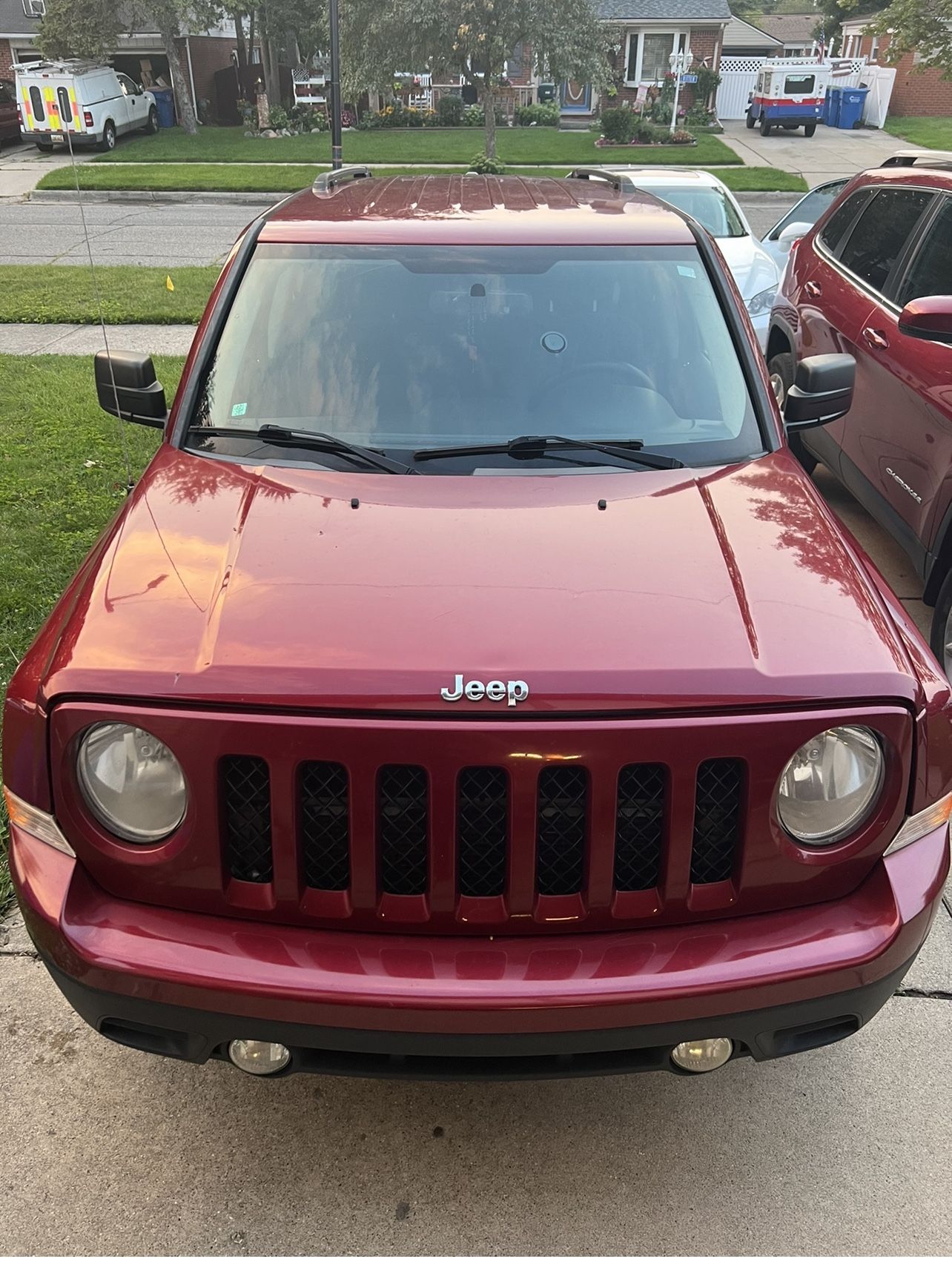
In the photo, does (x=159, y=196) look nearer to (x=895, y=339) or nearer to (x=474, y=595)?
(x=895, y=339)

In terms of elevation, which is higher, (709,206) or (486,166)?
(709,206)

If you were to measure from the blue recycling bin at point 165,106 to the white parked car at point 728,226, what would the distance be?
28.1m

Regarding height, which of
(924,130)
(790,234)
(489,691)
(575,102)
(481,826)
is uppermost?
(489,691)

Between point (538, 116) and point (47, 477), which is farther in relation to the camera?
point (538, 116)

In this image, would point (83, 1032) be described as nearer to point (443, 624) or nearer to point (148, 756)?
point (148, 756)

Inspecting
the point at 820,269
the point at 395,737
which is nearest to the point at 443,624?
the point at 395,737

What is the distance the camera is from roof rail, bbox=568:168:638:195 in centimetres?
402

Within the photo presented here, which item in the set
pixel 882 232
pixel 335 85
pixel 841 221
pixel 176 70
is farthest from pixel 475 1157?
pixel 176 70

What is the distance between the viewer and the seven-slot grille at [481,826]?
1998 millimetres

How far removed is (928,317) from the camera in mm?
4023

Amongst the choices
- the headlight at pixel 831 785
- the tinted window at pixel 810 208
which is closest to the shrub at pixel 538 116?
the tinted window at pixel 810 208

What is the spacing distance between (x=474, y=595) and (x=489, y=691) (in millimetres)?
321

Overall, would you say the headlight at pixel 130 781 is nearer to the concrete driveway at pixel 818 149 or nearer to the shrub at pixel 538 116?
the concrete driveway at pixel 818 149

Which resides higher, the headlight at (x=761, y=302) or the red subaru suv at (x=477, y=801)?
the red subaru suv at (x=477, y=801)
